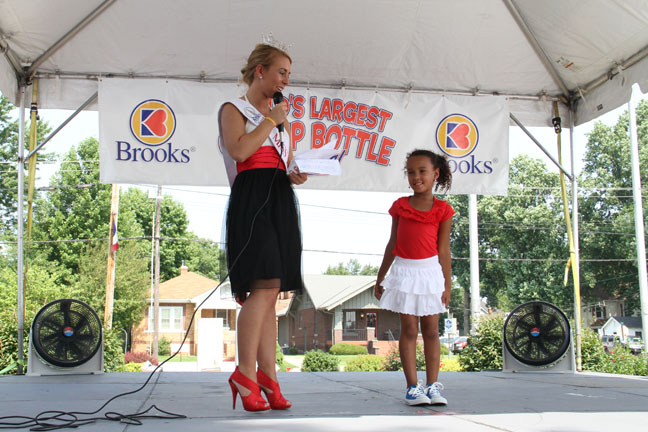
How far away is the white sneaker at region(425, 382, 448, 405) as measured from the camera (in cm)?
324

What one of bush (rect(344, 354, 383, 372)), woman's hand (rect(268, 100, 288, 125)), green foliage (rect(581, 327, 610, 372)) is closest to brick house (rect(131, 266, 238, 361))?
bush (rect(344, 354, 383, 372))

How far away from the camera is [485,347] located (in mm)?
10906

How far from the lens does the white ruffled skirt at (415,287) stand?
3.48 m

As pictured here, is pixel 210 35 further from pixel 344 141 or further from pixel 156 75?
pixel 344 141

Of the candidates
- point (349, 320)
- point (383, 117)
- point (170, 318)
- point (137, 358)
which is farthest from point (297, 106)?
point (170, 318)

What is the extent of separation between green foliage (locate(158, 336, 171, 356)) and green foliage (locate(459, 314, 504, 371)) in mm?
28739

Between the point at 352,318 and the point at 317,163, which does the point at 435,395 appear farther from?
the point at 352,318

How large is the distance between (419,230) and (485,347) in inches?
315

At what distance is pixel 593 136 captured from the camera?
39.7m

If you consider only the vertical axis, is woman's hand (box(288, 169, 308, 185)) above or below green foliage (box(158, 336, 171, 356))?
above

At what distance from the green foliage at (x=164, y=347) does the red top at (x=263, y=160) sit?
3589 cm

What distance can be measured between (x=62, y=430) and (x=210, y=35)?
4.19 m

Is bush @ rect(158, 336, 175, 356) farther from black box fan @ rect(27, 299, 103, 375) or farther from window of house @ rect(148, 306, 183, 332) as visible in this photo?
black box fan @ rect(27, 299, 103, 375)

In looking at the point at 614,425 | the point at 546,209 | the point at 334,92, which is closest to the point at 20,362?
the point at 334,92
